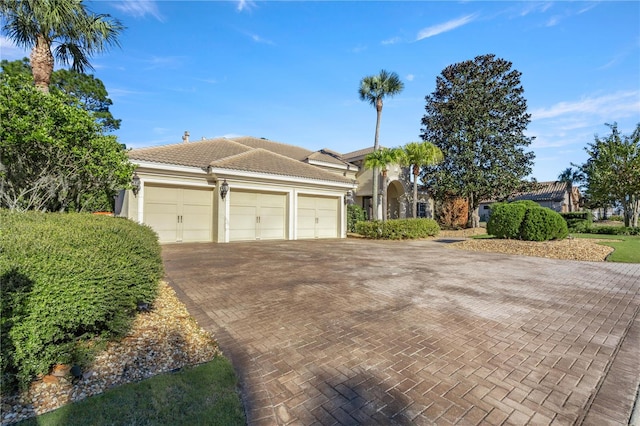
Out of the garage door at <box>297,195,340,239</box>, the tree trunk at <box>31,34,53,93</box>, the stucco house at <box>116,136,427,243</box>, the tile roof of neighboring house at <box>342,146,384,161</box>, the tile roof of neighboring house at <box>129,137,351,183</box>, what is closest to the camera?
the tree trunk at <box>31,34,53,93</box>

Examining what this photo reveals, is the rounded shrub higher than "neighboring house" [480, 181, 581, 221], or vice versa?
"neighboring house" [480, 181, 581, 221]

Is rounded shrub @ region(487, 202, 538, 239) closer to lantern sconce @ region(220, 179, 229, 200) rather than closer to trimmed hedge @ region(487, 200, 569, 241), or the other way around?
trimmed hedge @ region(487, 200, 569, 241)

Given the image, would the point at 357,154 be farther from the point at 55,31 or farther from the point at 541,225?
the point at 55,31

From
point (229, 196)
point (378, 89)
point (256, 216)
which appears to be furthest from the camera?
point (378, 89)

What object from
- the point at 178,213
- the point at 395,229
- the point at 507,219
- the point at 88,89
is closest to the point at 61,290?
the point at 178,213

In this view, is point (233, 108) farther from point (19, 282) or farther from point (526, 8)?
point (19, 282)

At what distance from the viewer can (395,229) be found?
58.4 feet

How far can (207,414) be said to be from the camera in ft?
7.59

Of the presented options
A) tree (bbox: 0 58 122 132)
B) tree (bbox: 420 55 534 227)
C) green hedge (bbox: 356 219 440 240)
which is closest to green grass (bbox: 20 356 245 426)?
green hedge (bbox: 356 219 440 240)

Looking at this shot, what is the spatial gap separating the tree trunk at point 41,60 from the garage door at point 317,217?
11.8 m

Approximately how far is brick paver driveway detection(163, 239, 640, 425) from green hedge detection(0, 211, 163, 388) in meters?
1.32

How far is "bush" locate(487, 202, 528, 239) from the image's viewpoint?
41.5ft

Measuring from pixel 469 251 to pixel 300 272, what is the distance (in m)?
8.27

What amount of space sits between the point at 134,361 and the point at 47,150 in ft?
18.7
